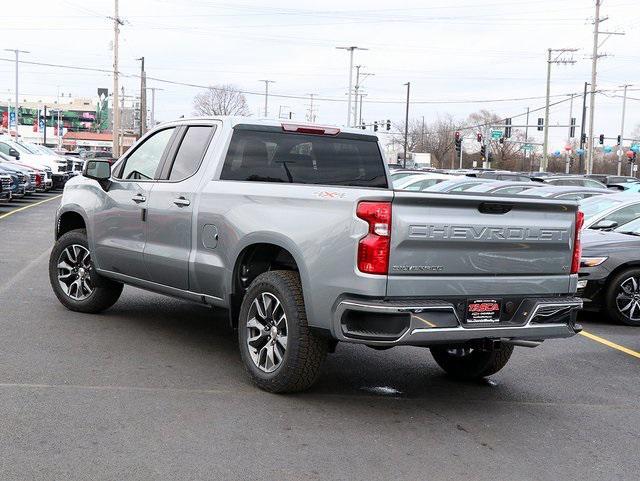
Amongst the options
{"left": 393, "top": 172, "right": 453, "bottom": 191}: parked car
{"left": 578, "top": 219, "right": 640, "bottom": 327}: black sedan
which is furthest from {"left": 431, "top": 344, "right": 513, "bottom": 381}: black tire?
{"left": 393, "top": 172, "right": 453, "bottom": 191}: parked car

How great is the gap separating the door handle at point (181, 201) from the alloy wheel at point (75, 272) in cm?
202

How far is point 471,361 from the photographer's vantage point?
6562mm

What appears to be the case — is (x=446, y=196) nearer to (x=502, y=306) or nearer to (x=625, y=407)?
(x=502, y=306)

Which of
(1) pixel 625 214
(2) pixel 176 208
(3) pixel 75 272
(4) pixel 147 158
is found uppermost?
(4) pixel 147 158

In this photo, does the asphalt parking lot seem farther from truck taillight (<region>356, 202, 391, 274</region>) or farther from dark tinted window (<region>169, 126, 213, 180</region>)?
dark tinted window (<region>169, 126, 213, 180</region>)

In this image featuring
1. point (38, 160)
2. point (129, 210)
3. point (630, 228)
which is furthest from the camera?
point (38, 160)

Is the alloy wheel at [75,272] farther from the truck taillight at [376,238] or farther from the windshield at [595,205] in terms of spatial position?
the windshield at [595,205]

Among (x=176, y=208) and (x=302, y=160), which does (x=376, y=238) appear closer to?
(x=302, y=160)

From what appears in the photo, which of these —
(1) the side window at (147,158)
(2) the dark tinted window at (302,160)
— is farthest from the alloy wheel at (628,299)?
(1) the side window at (147,158)

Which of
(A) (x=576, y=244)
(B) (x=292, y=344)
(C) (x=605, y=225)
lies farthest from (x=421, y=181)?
(B) (x=292, y=344)

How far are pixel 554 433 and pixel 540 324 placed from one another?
0.77 meters

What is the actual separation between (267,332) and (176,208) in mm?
1656

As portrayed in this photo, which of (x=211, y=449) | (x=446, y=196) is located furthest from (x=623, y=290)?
(x=211, y=449)

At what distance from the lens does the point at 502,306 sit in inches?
218
